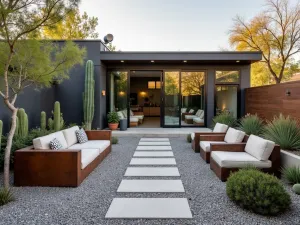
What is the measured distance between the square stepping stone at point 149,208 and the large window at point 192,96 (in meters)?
7.79

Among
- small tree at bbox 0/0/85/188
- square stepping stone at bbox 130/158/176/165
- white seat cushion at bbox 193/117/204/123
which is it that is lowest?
square stepping stone at bbox 130/158/176/165

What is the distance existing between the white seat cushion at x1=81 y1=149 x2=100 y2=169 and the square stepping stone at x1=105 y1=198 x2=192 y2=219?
116 cm

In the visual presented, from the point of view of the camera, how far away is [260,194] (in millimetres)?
2896

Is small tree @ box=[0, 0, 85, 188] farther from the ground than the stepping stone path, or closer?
farther from the ground

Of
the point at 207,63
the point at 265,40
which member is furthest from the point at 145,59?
the point at 265,40

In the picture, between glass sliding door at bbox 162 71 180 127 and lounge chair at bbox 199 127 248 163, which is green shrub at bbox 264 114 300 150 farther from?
glass sliding door at bbox 162 71 180 127

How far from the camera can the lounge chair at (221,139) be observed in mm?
5227

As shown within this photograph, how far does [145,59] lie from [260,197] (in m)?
7.65

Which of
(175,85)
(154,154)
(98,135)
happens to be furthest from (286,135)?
(175,85)

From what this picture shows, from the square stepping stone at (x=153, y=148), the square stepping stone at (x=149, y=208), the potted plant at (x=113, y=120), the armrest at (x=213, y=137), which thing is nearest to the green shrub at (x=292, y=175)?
the square stepping stone at (x=149, y=208)

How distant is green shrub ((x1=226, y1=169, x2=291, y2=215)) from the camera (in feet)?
9.37

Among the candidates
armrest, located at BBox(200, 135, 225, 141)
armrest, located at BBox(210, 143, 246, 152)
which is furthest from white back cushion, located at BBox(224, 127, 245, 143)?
armrest, located at BBox(210, 143, 246, 152)

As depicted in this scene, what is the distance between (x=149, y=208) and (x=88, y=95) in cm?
671

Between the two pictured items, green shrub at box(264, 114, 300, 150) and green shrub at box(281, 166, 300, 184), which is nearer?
green shrub at box(281, 166, 300, 184)
